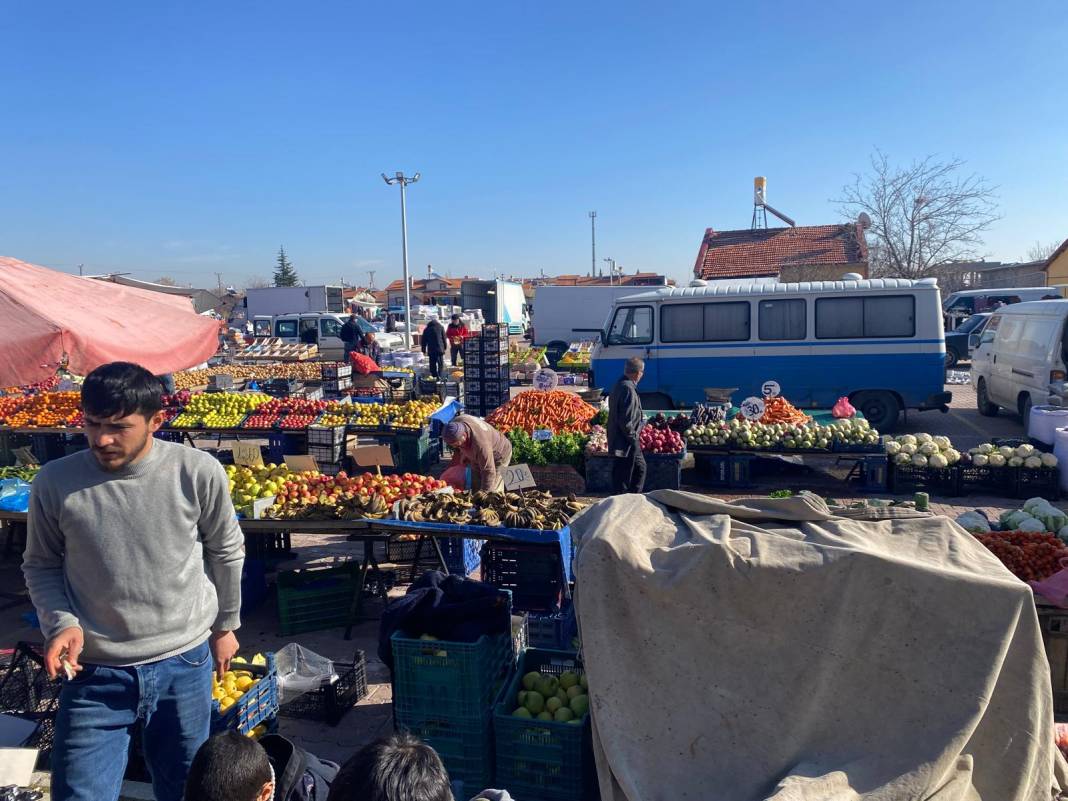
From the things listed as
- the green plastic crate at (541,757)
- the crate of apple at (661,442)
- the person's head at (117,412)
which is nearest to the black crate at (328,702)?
the green plastic crate at (541,757)

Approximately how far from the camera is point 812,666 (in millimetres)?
3016

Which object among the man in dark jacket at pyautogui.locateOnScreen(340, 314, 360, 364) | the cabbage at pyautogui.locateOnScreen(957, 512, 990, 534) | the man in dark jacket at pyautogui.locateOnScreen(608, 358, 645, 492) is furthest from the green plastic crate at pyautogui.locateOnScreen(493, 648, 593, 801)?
the man in dark jacket at pyautogui.locateOnScreen(340, 314, 360, 364)

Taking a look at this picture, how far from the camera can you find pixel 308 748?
181 inches

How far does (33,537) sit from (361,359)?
43.9 ft

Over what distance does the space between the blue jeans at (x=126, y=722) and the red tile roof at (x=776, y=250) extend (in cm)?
2614

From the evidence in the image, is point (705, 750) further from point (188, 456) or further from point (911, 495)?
point (911, 495)

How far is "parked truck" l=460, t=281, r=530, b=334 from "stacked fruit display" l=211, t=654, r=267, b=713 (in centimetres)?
2953

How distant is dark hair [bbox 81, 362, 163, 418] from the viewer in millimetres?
2658

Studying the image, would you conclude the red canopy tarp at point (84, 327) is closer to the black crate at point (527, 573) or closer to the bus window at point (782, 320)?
→ the black crate at point (527, 573)

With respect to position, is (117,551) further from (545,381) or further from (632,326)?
(632,326)

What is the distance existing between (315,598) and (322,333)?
73.5ft

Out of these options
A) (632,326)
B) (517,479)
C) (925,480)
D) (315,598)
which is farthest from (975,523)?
(632,326)

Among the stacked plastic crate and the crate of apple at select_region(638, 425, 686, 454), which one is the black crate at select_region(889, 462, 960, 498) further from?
the stacked plastic crate

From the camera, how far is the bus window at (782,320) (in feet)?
43.4
